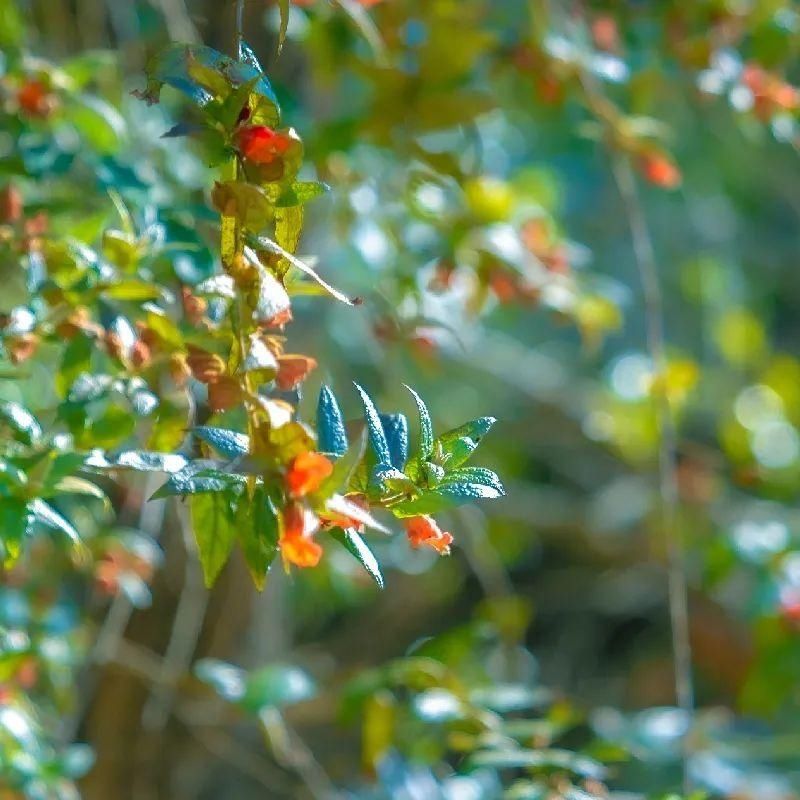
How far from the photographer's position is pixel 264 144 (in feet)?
1.65

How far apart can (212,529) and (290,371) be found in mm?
78

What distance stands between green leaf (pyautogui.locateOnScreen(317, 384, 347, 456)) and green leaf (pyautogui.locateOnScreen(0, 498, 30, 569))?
0.52ft

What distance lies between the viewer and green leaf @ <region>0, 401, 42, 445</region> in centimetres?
62

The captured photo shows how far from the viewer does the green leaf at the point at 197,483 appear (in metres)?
0.48

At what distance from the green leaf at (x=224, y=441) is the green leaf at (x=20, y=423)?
156mm

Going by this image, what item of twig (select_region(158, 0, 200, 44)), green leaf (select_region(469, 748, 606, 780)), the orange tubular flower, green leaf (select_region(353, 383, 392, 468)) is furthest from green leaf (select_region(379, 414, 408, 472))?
twig (select_region(158, 0, 200, 44))

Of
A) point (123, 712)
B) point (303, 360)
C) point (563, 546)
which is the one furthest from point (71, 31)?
point (563, 546)

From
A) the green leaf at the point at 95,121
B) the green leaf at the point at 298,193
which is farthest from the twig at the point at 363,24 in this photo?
the green leaf at the point at 298,193

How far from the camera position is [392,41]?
1.06 meters

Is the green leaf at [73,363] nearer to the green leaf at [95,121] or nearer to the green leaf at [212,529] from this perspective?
the green leaf at [212,529]

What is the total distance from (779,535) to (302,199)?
2.75 feet

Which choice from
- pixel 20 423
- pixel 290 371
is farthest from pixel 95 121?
pixel 290 371

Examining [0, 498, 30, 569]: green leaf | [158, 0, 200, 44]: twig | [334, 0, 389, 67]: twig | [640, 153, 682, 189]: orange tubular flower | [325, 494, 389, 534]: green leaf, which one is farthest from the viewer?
[158, 0, 200, 44]: twig

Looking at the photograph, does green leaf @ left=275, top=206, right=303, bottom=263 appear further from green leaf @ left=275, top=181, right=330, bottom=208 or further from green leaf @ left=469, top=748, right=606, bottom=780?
green leaf @ left=469, top=748, right=606, bottom=780
